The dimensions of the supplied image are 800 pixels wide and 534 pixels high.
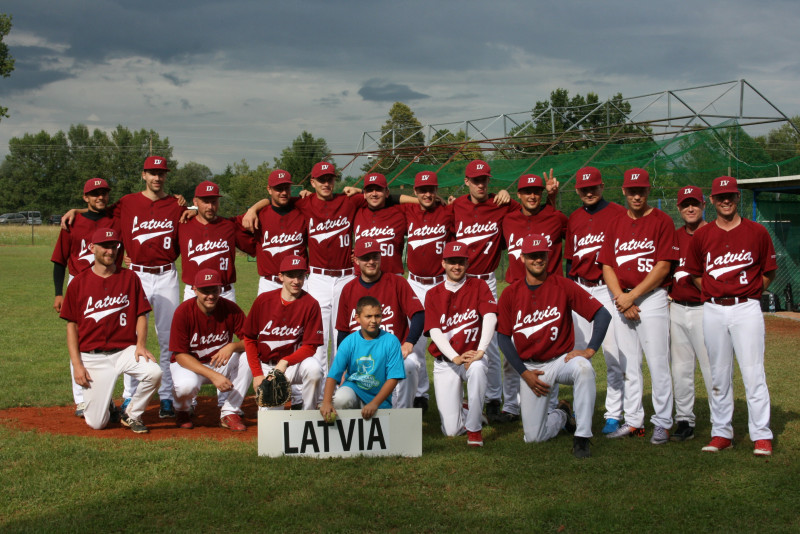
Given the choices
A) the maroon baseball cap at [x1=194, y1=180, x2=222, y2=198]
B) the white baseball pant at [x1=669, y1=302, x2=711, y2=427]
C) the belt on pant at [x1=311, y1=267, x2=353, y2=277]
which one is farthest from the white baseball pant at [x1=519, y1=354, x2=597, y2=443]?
the maroon baseball cap at [x1=194, y1=180, x2=222, y2=198]

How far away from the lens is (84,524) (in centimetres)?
384

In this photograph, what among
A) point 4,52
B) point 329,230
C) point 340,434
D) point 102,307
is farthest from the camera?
point 4,52

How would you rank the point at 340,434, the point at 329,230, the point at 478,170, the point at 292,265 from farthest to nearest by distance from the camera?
the point at 329,230 < the point at 478,170 < the point at 292,265 < the point at 340,434

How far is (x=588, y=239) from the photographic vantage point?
6.25m

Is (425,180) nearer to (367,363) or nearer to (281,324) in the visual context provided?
(281,324)

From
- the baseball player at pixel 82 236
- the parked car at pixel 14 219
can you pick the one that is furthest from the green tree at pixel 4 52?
the parked car at pixel 14 219

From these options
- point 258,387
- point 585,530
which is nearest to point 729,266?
point 585,530

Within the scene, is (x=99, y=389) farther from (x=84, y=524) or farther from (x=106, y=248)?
(x=84, y=524)

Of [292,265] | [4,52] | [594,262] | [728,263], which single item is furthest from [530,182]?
[4,52]

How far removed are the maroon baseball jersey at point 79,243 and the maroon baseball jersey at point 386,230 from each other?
7.73 feet

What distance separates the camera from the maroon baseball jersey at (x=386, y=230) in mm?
6875

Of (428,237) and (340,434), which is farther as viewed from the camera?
(428,237)

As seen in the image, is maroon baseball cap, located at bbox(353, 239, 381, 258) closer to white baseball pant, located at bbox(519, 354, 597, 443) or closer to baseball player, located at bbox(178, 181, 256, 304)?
baseball player, located at bbox(178, 181, 256, 304)

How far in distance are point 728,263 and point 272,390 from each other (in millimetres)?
3660
